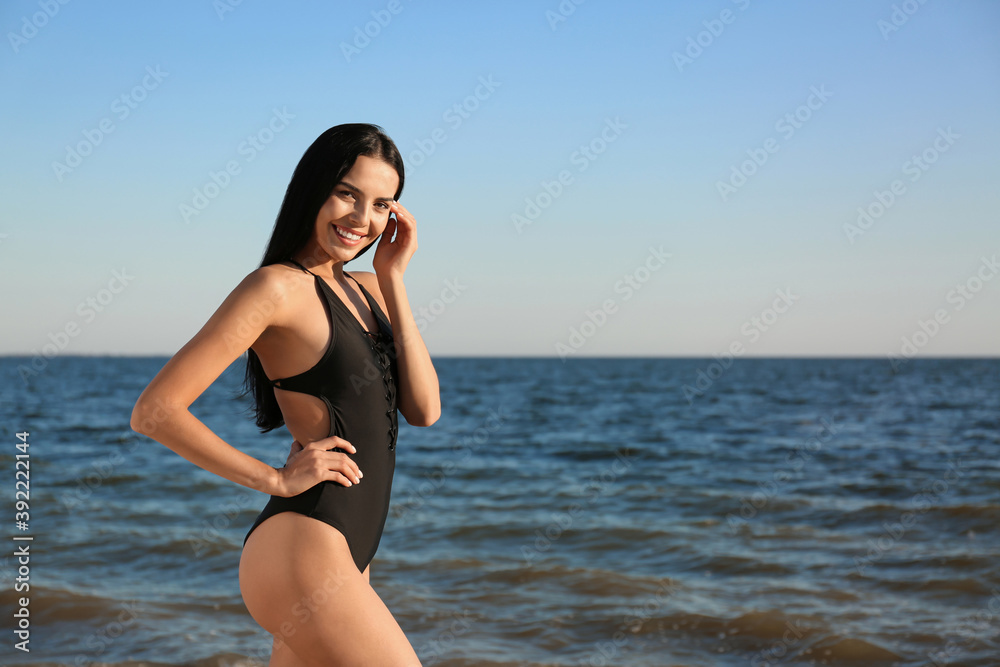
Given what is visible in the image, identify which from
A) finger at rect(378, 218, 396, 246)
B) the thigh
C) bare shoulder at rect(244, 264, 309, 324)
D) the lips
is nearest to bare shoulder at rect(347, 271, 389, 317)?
finger at rect(378, 218, 396, 246)

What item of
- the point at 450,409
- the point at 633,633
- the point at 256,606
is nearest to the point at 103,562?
the point at 633,633

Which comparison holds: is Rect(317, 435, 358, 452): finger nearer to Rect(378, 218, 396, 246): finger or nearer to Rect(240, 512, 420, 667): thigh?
Rect(240, 512, 420, 667): thigh

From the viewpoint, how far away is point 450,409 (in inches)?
1377

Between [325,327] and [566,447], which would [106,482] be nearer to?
[566,447]

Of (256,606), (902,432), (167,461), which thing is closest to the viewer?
(256,606)

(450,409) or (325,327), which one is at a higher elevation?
(450,409)

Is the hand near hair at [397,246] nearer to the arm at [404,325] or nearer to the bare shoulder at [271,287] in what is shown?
the arm at [404,325]

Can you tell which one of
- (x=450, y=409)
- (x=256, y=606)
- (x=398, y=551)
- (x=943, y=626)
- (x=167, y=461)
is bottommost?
(x=943, y=626)

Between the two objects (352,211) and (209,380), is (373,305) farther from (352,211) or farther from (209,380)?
(209,380)

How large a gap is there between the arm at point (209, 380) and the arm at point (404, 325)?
1.54ft

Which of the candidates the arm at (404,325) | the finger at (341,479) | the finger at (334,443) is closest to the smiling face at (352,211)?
the arm at (404,325)

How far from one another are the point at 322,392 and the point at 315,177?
26.1 inches

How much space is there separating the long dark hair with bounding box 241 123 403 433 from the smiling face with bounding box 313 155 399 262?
2cm

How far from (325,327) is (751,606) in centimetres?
627
